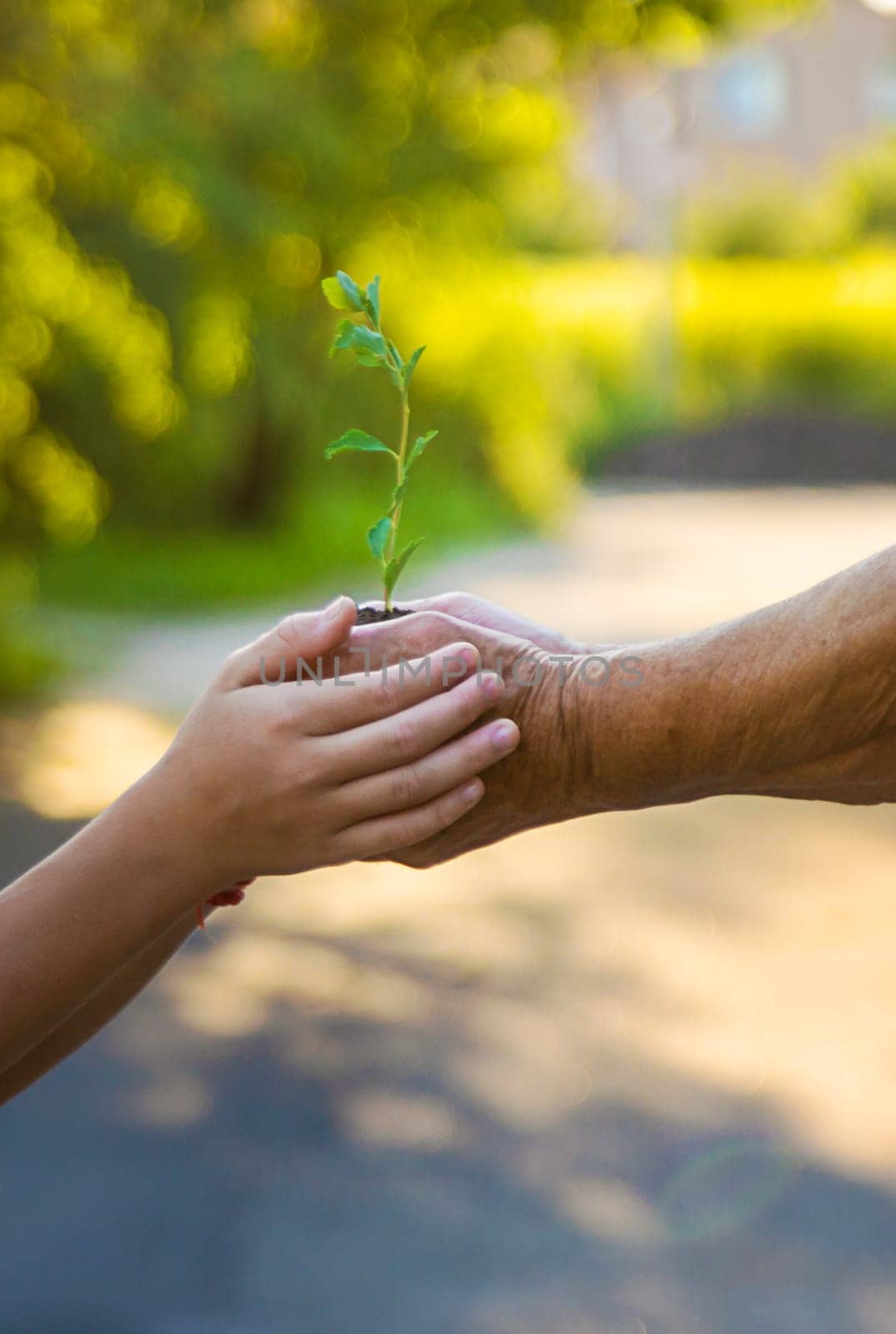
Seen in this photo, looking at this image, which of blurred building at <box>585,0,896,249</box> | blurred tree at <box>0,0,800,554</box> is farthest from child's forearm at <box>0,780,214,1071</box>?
blurred building at <box>585,0,896,249</box>

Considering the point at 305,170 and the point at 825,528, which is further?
the point at 825,528

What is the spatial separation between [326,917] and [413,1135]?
1.72 metres

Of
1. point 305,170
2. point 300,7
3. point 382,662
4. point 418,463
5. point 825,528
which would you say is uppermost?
point 300,7

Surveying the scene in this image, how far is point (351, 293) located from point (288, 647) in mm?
405

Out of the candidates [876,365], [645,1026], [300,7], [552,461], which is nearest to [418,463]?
[552,461]

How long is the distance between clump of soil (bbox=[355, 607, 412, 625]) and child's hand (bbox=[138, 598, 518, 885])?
17cm

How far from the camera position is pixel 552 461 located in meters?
15.1

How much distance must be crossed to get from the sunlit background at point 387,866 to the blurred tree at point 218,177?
0.03 meters

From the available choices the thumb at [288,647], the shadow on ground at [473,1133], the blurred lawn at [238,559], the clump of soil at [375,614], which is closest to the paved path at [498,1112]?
the shadow on ground at [473,1133]

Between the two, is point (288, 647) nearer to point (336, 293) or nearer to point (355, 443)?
point (355, 443)

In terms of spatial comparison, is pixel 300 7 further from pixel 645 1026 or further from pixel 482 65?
pixel 645 1026

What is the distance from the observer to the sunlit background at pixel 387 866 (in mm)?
3633

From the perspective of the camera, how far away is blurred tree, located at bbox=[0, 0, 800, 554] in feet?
23.9

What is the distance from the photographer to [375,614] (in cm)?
195
